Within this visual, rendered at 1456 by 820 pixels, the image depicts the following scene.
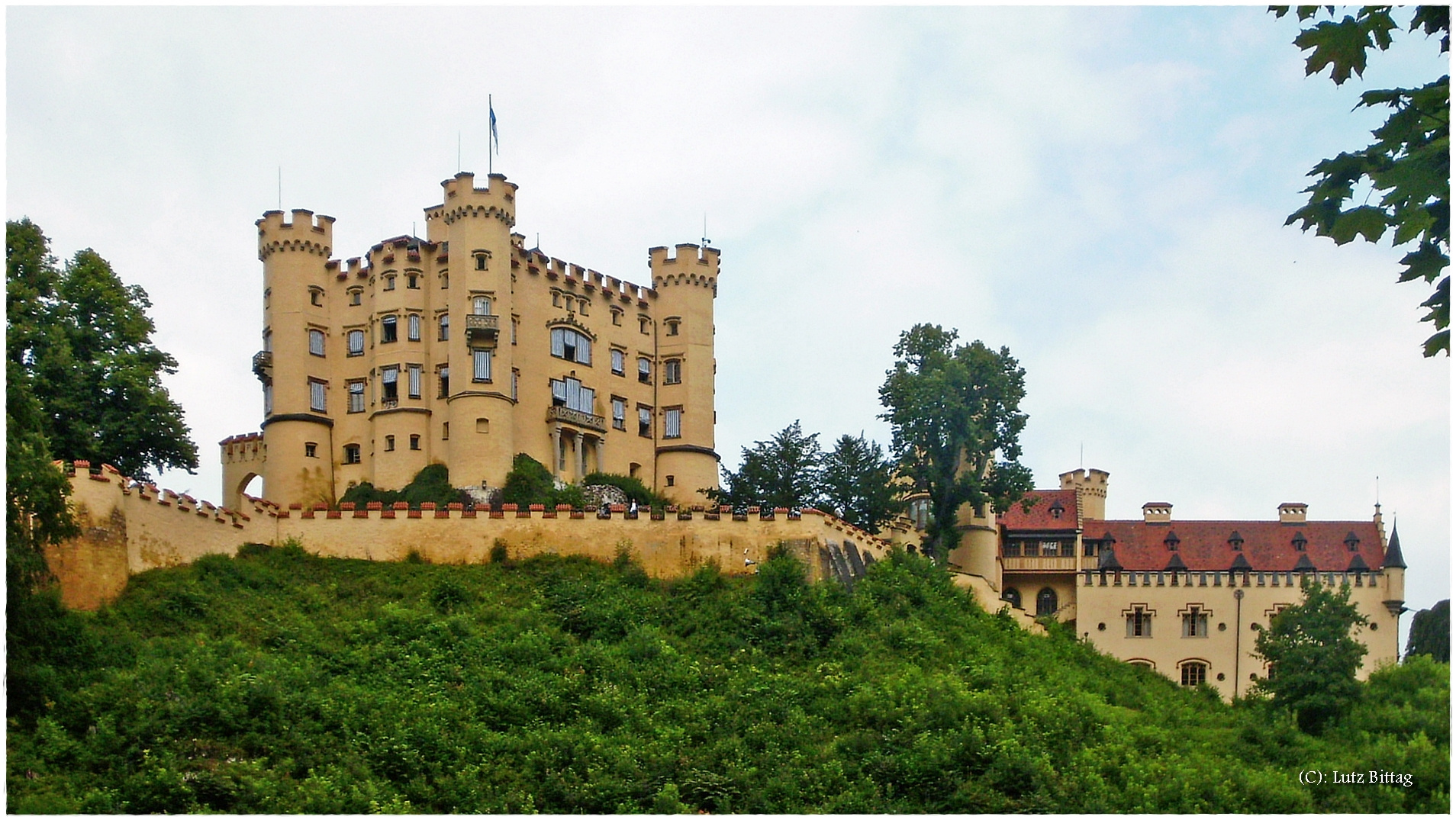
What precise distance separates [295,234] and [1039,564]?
3310 cm

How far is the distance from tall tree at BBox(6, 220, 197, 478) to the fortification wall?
4.23 metres

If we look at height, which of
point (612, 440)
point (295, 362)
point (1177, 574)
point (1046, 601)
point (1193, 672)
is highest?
point (295, 362)

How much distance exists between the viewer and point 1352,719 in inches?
1972

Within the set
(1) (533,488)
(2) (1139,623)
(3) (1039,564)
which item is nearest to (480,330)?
(1) (533,488)

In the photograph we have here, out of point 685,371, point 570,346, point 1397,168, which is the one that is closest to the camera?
point 1397,168

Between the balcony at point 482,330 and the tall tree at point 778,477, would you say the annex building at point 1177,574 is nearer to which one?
the tall tree at point 778,477

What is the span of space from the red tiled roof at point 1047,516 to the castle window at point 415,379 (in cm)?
2452

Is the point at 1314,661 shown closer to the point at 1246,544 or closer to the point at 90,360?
the point at 1246,544

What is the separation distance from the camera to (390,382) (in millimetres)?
65188

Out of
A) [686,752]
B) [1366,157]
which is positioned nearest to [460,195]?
[686,752]

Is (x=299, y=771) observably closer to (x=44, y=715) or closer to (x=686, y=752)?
(x=44, y=715)

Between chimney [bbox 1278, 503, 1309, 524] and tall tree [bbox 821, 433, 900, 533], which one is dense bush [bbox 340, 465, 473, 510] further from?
chimney [bbox 1278, 503, 1309, 524]

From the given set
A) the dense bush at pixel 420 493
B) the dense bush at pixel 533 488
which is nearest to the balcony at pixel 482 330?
the dense bush at pixel 533 488

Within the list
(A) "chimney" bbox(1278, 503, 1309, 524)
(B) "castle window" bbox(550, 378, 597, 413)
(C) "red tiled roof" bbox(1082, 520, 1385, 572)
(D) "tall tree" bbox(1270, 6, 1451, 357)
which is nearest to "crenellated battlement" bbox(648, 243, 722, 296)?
(B) "castle window" bbox(550, 378, 597, 413)
